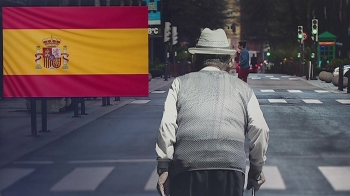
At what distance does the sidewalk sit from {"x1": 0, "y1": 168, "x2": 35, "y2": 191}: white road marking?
547mm

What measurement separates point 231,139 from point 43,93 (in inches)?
436

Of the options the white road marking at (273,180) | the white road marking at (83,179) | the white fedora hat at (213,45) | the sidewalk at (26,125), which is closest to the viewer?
the white fedora hat at (213,45)

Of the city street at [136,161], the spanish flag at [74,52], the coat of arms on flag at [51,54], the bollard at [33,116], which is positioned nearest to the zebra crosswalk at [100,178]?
the city street at [136,161]

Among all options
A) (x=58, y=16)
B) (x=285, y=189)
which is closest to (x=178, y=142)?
(x=285, y=189)

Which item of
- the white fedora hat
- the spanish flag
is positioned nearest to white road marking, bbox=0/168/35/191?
the spanish flag

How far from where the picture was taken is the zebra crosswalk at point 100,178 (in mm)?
10383

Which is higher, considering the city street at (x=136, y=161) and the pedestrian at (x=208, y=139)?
the pedestrian at (x=208, y=139)

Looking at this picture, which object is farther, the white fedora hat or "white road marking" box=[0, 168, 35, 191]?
"white road marking" box=[0, 168, 35, 191]

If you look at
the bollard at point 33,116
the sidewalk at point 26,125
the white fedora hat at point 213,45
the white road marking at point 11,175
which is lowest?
the sidewalk at point 26,125

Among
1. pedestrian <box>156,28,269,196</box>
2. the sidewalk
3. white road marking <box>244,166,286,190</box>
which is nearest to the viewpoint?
pedestrian <box>156,28,269,196</box>

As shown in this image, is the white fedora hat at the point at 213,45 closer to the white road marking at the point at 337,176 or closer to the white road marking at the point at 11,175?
the white road marking at the point at 337,176

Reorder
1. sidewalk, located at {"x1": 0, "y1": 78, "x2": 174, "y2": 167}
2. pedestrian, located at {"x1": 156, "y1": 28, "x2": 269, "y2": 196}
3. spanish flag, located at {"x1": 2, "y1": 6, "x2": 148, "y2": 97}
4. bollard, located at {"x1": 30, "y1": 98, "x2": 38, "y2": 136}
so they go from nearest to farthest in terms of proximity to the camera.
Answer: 1. pedestrian, located at {"x1": 156, "y1": 28, "x2": 269, "y2": 196}
2. sidewalk, located at {"x1": 0, "y1": 78, "x2": 174, "y2": 167}
3. spanish flag, located at {"x1": 2, "y1": 6, "x2": 148, "y2": 97}
4. bollard, located at {"x1": 30, "y1": 98, "x2": 38, "y2": 136}

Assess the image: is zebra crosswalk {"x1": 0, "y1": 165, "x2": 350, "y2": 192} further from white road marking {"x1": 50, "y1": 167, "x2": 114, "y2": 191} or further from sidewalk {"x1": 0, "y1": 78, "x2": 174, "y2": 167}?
sidewalk {"x1": 0, "y1": 78, "x2": 174, "y2": 167}

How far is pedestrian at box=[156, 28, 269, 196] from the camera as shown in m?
5.14
